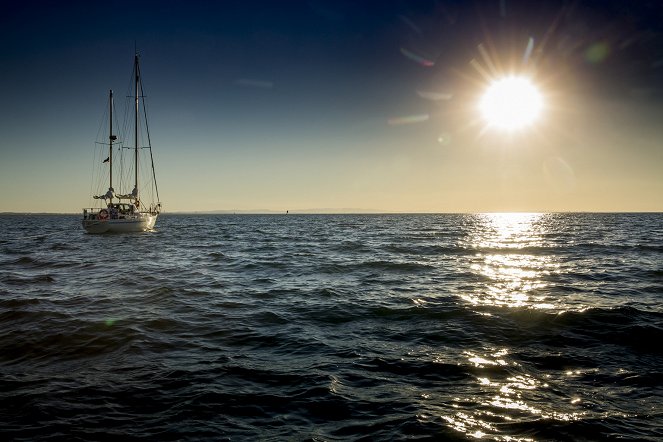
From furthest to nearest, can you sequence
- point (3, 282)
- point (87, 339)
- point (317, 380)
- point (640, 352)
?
point (3, 282)
point (87, 339)
point (640, 352)
point (317, 380)

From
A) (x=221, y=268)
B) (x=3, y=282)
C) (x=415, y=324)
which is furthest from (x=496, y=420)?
(x=3, y=282)

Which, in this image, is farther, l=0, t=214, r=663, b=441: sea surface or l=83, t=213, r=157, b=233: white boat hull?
l=83, t=213, r=157, b=233: white boat hull

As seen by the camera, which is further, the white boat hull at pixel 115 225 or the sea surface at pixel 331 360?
the white boat hull at pixel 115 225

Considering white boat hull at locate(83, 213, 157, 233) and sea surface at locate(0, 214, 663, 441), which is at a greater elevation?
white boat hull at locate(83, 213, 157, 233)

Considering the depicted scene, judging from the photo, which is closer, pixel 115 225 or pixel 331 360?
pixel 331 360

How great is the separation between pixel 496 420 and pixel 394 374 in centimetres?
211

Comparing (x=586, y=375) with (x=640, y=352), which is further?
(x=640, y=352)

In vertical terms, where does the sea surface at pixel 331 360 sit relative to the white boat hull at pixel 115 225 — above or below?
below

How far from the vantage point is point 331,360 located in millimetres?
8266

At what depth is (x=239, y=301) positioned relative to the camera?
46.3 feet

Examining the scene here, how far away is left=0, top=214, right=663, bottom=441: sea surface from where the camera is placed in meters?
5.72

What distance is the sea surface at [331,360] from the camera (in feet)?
18.8

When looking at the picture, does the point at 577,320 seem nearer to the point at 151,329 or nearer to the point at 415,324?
the point at 415,324

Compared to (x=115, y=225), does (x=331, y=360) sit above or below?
below
